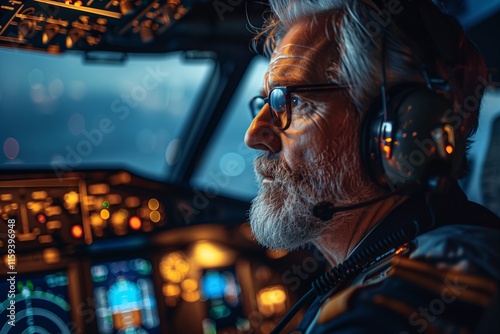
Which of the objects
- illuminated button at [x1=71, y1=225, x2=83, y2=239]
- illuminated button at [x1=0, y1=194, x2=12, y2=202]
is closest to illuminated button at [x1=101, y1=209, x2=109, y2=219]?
illuminated button at [x1=71, y1=225, x2=83, y2=239]

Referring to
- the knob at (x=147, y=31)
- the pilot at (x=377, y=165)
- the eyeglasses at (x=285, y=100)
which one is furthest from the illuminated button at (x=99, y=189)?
the eyeglasses at (x=285, y=100)

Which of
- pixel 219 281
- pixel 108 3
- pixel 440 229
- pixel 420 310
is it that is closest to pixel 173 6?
pixel 108 3

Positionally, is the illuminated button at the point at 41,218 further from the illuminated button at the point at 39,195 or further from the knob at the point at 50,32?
the knob at the point at 50,32

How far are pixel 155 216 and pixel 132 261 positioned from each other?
20 centimetres

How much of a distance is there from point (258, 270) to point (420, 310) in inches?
74.9

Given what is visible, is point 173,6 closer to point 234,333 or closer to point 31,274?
point 31,274

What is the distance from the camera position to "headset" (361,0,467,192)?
2.61 feet

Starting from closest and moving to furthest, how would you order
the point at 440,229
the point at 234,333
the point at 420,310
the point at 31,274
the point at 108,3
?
the point at 420,310 → the point at 440,229 → the point at 108,3 → the point at 31,274 → the point at 234,333

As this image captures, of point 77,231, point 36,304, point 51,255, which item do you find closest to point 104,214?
point 77,231

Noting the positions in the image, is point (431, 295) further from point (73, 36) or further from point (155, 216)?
point (155, 216)

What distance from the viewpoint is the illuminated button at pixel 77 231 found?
1.94 m

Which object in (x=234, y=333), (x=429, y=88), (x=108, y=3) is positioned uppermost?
(x=108, y=3)

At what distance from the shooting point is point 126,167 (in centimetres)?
212

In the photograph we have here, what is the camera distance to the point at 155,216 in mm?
2197
